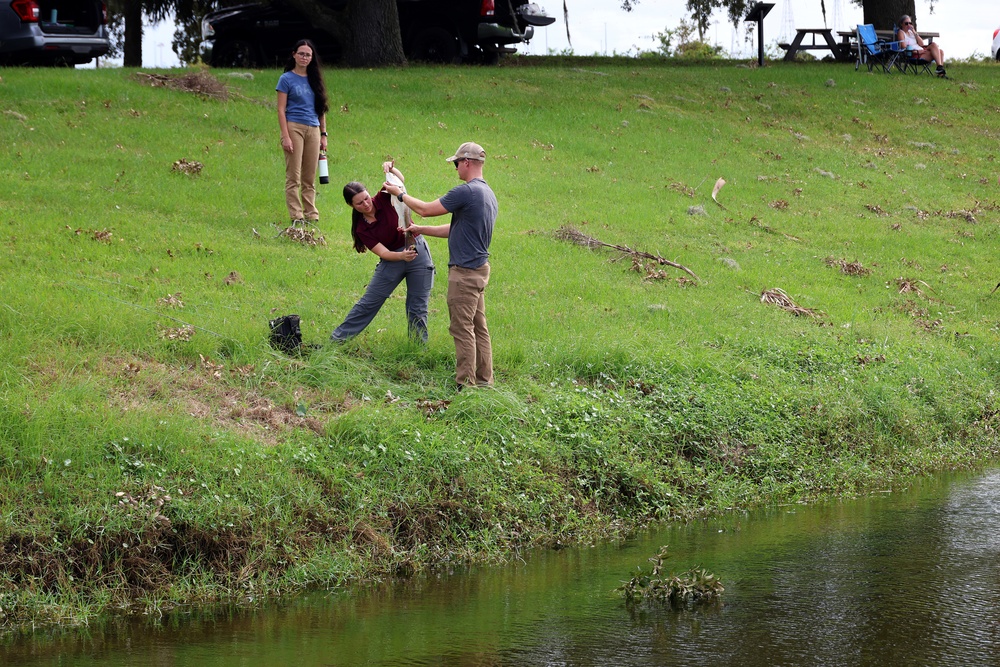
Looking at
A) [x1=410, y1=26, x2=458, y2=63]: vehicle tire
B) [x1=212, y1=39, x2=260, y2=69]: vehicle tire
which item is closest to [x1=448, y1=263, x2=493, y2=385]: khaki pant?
[x1=212, y1=39, x2=260, y2=69]: vehicle tire

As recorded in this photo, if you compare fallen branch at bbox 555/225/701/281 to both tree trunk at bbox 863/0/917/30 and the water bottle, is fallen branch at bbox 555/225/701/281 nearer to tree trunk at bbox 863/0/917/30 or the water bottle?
the water bottle

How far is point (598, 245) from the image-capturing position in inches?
547

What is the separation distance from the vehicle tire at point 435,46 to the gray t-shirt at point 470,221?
55.8 ft

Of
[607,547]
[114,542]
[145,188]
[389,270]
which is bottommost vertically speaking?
[607,547]

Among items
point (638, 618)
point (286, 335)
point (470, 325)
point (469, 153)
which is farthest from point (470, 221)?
point (638, 618)

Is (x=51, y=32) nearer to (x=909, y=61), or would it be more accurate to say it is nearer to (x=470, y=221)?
(x=470, y=221)

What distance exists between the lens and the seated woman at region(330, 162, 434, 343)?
8.91m

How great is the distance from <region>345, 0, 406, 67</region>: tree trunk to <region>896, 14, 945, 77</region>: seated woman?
12.7 metres

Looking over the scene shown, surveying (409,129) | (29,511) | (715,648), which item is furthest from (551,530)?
(409,129)

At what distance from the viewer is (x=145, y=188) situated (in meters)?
13.7

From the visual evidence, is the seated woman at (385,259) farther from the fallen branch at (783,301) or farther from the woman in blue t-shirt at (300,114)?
the fallen branch at (783,301)

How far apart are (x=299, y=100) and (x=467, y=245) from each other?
5.01m

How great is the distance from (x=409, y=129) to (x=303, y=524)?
1226 cm

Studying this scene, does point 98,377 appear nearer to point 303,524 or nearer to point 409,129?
point 303,524
